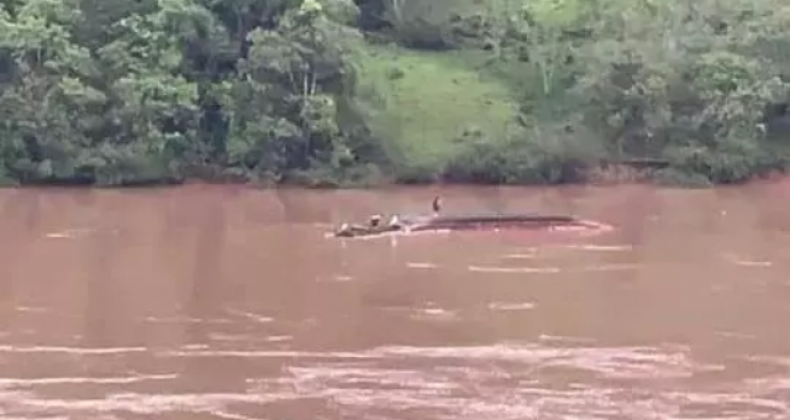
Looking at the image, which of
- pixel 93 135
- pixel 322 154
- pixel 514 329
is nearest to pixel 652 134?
pixel 322 154

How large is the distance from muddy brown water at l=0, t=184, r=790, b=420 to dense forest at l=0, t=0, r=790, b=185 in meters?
7.44

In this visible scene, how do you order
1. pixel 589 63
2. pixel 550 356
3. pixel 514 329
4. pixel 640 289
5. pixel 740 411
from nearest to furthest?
pixel 740 411 < pixel 550 356 < pixel 514 329 < pixel 640 289 < pixel 589 63

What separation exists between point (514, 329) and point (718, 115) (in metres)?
22.7

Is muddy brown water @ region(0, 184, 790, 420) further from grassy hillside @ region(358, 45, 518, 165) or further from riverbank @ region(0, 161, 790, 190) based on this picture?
grassy hillside @ region(358, 45, 518, 165)

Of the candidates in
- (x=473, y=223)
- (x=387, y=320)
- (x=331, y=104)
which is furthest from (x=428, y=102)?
(x=387, y=320)

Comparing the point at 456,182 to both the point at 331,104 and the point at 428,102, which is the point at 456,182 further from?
the point at 331,104

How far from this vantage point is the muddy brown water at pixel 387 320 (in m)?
13.9

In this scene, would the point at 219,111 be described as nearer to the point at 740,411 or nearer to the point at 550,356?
the point at 550,356

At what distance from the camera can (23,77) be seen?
3769 cm

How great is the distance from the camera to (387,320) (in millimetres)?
18172

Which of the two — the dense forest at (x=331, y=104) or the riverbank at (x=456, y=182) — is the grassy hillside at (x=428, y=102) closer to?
the dense forest at (x=331, y=104)

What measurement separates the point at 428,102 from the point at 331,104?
4.03 meters

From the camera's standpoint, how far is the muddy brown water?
13914 millimetres

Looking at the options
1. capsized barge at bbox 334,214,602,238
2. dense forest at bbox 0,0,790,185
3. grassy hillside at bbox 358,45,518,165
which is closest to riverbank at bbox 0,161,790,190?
dense forest at bbox 0,0,790,185
